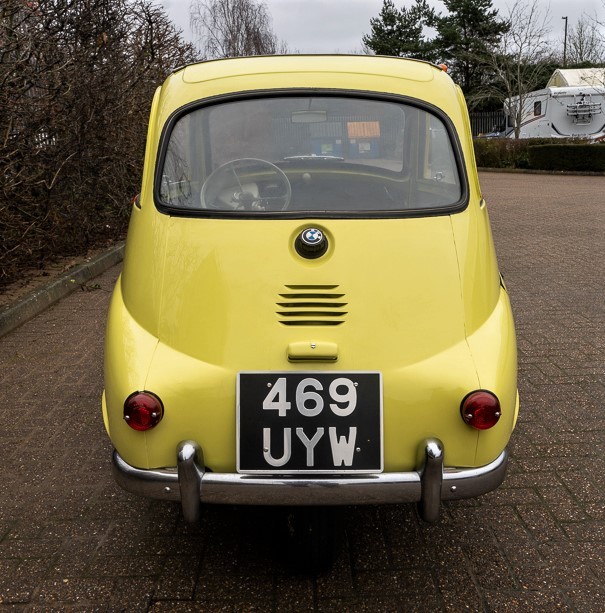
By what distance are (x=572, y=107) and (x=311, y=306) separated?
32.6 m

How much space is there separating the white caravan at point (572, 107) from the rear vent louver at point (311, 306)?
30.6m

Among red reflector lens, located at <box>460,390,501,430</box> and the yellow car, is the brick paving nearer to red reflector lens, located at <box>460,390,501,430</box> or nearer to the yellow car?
the yellow car

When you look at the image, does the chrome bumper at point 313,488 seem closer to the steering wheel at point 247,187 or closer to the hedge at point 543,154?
the steering wheel at point 247,187

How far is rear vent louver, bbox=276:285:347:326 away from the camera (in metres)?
2.54

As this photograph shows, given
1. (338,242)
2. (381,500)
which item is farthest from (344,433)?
(338,242)

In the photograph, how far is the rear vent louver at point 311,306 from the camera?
100 inches

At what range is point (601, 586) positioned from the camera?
8.61 ft

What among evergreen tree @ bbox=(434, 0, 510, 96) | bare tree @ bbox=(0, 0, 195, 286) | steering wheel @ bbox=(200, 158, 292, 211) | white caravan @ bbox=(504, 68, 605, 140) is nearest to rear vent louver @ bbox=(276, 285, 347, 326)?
steering wheel @ bbox=(200, 158, 292, 211)

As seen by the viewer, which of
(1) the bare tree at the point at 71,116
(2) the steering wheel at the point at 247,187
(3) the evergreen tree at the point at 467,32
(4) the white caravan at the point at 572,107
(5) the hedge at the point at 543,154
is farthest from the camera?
(3) the evergreen tree at the point at 467,32

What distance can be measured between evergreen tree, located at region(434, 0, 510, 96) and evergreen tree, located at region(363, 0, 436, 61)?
1041 mm

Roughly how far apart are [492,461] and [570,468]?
49.8 inches

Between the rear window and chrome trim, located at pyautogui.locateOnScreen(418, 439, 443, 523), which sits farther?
the rear window

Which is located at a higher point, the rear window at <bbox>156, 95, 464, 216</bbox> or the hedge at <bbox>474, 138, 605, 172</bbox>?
the rear window at <bbox>156, 95, 464, 216</bbox>

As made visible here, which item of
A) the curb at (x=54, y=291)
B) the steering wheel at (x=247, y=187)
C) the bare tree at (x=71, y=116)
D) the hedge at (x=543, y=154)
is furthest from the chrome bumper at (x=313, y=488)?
the hedge at (x=543, y=154)
